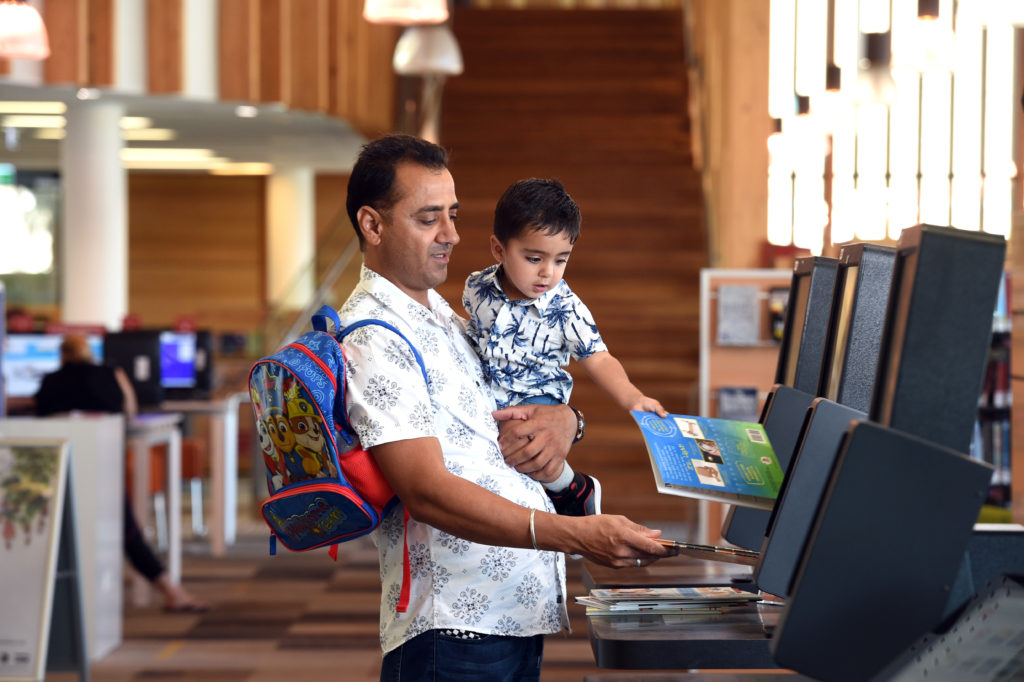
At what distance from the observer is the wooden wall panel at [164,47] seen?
9.81 m

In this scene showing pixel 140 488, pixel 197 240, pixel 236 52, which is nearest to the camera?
pixel 140 488

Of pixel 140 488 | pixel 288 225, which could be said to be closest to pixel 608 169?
pixel 140 488

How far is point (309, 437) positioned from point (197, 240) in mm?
15753

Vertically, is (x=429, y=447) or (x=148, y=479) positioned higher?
(x=429, y=447)

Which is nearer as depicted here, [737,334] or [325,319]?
[325,319]

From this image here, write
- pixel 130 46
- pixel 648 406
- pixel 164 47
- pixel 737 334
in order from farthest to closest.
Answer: pixel 164 47, pixel 130 46, pixel 737 334, pixel 648 406

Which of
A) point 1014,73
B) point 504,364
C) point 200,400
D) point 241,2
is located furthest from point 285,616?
point 1014,73

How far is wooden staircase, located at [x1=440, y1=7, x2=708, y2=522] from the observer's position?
842 centimetres

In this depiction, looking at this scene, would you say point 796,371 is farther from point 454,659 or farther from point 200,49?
point 200,49

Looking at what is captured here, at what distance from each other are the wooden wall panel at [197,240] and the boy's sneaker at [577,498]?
15.2 m

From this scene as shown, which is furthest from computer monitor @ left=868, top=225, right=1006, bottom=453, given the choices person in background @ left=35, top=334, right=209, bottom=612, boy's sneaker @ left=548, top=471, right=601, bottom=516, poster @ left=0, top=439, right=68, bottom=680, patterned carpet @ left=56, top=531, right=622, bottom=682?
person in background @ left=35, top=334, right=209, bottom=612

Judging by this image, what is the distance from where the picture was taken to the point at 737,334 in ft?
20.2

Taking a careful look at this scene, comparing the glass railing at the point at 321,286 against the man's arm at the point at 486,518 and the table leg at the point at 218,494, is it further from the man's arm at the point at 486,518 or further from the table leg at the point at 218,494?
the man's arm at the point at 486,518

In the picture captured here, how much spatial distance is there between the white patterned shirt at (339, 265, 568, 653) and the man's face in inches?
1.4
